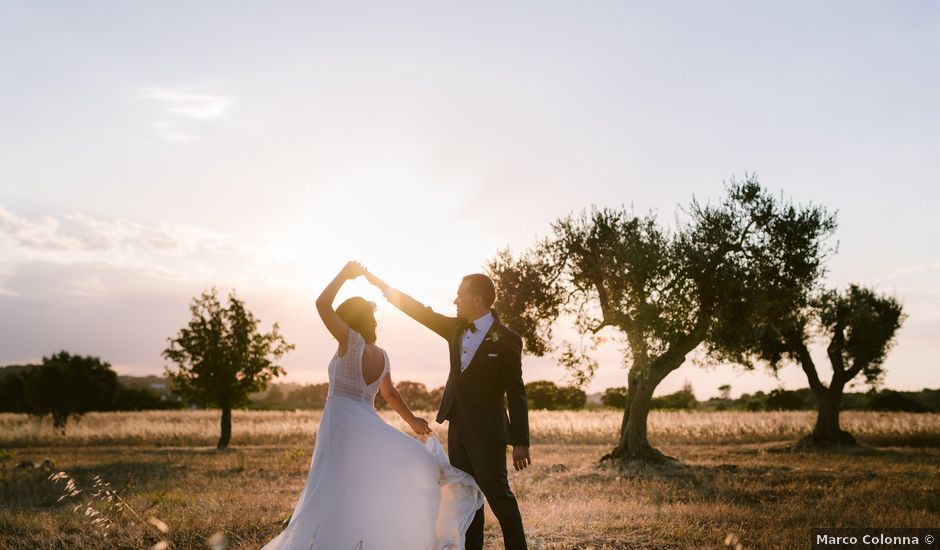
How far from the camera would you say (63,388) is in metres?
54.0

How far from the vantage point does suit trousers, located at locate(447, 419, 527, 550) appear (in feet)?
23.2

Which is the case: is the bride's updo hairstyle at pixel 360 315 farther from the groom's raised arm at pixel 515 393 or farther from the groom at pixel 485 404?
the groom's raised arm at pixel 515 393

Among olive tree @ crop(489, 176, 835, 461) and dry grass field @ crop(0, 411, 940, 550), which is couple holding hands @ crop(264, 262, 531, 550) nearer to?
dry grass field @ crop(0, 411, 940, 550)

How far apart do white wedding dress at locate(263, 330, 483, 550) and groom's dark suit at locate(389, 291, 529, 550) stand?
9.9 inches

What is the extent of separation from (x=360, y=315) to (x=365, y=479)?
1618 millimetres

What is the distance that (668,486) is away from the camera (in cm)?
1741

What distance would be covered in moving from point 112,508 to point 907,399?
70560 mm

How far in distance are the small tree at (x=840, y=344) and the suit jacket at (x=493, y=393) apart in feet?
103

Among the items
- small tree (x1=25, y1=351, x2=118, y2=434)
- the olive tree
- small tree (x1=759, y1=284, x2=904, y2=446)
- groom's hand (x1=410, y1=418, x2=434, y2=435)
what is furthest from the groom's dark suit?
small tree (x1=25, y1=351, x2=118, y2=434)

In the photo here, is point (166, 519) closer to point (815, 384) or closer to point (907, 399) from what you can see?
point (815, 384)

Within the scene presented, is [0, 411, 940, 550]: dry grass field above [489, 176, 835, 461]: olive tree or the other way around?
the other way around

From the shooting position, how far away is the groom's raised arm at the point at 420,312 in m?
7.73

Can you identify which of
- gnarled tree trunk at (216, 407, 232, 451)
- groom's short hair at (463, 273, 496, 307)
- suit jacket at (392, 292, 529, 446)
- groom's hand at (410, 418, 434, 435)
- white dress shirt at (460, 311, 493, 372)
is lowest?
gnarled tree trunk at (216, 407, 232, 451)

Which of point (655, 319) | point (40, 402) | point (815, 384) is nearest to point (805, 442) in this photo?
point (815, 384)
